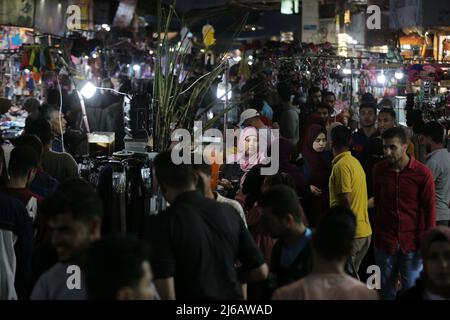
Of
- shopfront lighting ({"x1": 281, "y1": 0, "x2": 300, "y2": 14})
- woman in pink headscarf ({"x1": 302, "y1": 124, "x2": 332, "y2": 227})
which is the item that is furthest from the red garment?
shopfront lighting ({"x1": 281, "y1": 0, "x2": 300, "y2": 14})

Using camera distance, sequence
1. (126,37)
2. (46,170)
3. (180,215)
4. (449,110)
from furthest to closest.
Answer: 1. (126,37)
2. (449,110)
3. (46,170)
4. (180,215)

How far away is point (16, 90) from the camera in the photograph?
1953 cm

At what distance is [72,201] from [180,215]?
62cm

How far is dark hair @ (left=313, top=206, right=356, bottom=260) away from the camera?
13.3 feet

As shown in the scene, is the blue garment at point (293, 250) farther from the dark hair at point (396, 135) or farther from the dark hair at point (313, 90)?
the dark hair at point (313, 90)

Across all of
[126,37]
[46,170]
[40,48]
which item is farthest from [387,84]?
[126,37]

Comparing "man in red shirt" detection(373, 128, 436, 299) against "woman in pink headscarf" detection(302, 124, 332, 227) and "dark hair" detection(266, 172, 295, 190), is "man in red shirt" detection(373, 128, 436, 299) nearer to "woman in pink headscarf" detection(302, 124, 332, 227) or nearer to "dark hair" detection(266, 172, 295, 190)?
"dark hair" detection(266, 172, 295, 190)

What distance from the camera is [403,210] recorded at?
22.5 ft

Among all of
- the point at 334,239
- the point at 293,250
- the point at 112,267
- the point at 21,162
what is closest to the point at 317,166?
the point at 21,162

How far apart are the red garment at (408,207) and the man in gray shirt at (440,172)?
0.93 metres

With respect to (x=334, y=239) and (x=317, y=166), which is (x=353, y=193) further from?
(x=334, y=239)

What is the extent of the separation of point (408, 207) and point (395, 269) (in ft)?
1.79

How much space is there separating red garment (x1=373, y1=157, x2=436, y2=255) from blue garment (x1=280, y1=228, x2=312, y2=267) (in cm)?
233
